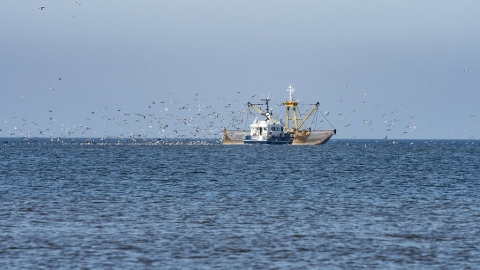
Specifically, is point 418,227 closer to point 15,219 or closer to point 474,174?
point 15,219

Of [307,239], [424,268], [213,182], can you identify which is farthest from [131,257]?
[213,182]

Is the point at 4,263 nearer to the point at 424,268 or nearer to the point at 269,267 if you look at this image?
the point at 269,267

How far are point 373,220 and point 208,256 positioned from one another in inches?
521

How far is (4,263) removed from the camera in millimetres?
28625

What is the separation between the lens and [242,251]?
103 ft

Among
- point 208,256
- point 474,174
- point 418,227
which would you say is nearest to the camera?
point 208,256

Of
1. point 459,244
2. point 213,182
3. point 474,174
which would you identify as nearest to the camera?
point 459,244

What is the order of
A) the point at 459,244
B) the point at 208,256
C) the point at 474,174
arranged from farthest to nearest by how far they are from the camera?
the point at 474,174 < the point at 459,244 < the point at 208,256

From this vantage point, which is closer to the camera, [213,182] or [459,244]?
[459,244]

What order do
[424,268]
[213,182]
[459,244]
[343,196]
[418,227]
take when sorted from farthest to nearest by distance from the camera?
1. [213,182]
2. [343,196]
3. [418,227]
4. [459,244]
5. [424,268]

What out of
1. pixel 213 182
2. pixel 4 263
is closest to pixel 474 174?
pixel 213 182

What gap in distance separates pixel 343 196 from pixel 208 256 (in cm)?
2754

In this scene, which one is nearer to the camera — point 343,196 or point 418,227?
point 418,227

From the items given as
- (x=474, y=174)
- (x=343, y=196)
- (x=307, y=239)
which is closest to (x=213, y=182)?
(x=343, y=196)
